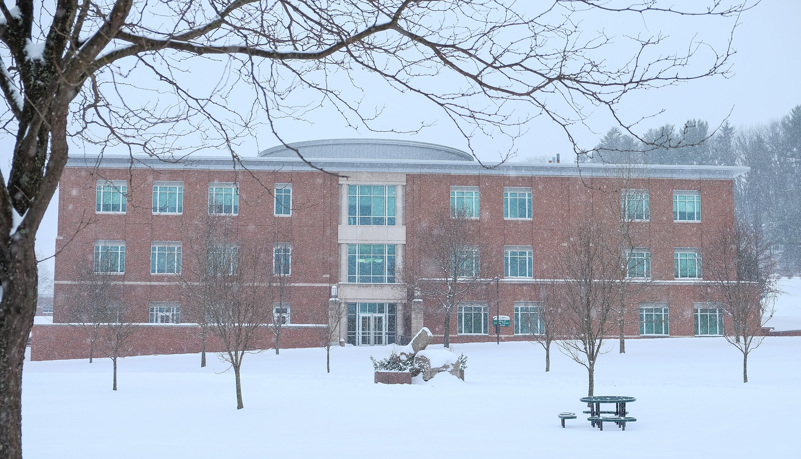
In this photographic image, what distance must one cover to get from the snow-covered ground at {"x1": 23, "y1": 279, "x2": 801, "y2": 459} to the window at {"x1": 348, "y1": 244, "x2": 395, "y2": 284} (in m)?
10.6

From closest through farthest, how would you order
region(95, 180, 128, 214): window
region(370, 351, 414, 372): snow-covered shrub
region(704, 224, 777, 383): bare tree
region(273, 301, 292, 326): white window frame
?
1. region(370, 351, 414, 372): snow-covered shrub
2. region(704, 224, 777, 383): bare tree
3. region(273, 301, 292, 326): white window frame
4. region(95, 180, 128, 214): window

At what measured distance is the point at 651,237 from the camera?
45.9m

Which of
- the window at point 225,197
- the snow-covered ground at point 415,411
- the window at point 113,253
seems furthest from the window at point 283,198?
the snow-covered ground at point 415,411

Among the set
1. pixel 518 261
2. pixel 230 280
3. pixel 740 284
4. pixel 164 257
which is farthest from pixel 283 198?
pixel 740 284

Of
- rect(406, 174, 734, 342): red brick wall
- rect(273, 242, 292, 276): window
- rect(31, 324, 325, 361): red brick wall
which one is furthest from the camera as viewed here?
rect(406, 174, 734, 342): red brick wall

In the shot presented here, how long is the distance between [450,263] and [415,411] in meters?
23.6

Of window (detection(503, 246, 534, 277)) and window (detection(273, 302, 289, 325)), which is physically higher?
window (detection(503, 246, 534, 277))

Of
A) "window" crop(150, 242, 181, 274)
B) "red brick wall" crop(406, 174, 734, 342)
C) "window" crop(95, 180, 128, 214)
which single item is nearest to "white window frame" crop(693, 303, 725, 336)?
"red brick wall" crop(406, 174, 734, 342)

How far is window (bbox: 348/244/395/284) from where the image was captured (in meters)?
45.6

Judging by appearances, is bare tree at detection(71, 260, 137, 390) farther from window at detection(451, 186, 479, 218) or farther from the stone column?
window at detection(451, 186, 479, 218)

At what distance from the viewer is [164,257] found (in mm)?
44844

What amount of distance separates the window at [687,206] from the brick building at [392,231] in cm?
8

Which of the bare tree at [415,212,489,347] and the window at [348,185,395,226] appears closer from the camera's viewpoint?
the bare tree at [415,212,489,347]

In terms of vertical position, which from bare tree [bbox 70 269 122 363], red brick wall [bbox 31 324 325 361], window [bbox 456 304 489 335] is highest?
bare tree [bbox 70 269 122 363]
